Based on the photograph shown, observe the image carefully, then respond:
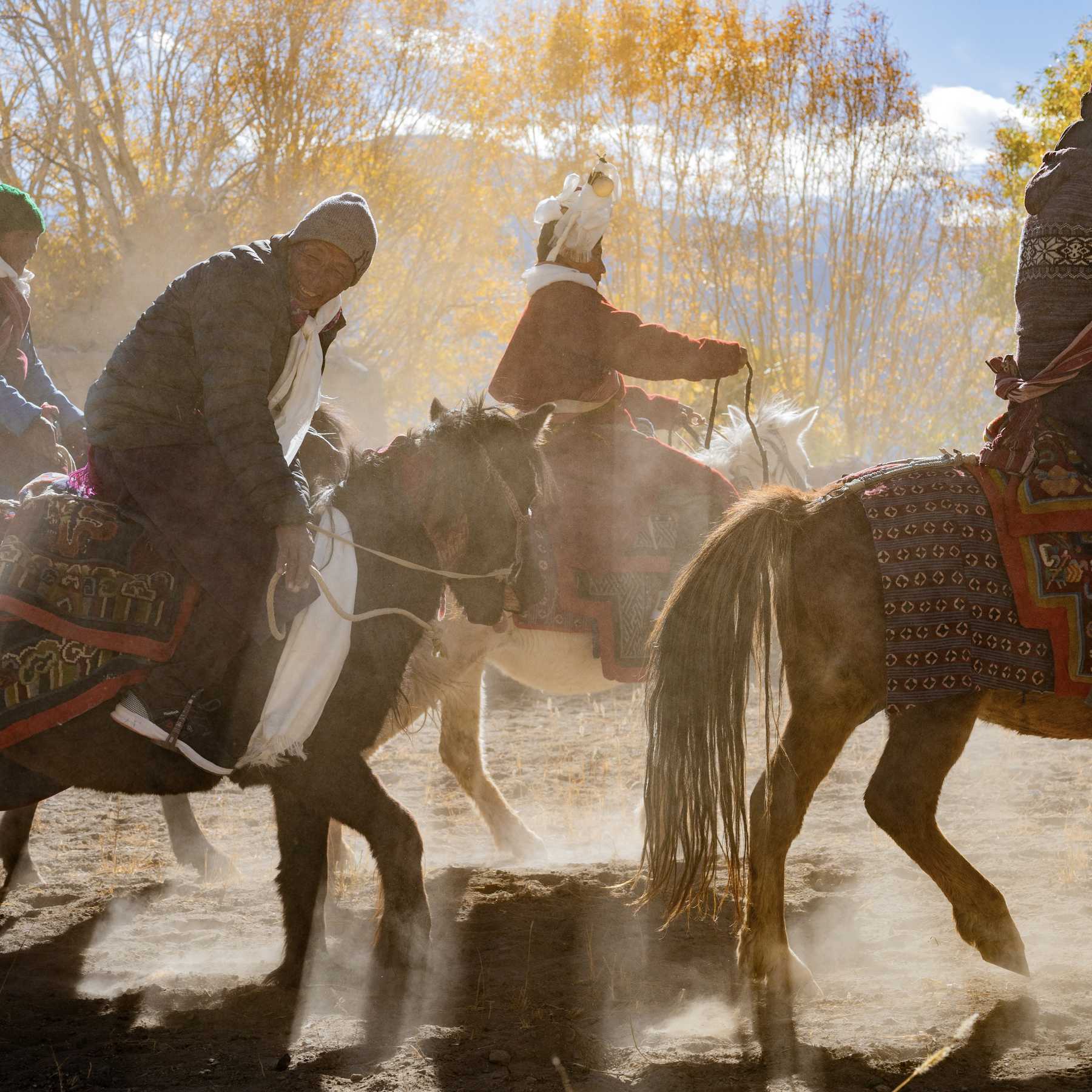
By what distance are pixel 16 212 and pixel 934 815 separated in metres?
4.22

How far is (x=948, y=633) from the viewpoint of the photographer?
3.33m

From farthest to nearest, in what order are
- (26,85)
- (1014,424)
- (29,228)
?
1. (26,85)
2. (29,228)
3. (1014,424)

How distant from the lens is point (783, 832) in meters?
3.47

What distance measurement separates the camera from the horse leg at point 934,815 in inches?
132

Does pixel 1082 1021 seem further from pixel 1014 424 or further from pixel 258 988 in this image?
pixel 258 988

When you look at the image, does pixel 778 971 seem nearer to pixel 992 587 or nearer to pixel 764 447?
pixel 992 587

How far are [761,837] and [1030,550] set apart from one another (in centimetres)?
117

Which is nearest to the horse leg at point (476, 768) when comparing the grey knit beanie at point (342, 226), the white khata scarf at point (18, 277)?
the grey knit beanie at point (342, 226)

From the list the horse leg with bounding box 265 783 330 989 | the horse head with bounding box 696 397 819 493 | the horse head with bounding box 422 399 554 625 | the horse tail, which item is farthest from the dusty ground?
the horse head with bounding box 696 397 819 493

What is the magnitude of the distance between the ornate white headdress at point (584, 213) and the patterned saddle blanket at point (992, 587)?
2231 millimetres

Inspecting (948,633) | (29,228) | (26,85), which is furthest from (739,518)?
(26,85)

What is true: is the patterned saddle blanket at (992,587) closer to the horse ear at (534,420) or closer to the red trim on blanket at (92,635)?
the horse ear at (534,420)

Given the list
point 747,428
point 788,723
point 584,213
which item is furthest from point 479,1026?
point 747,428

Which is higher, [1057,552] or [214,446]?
[214,446]
